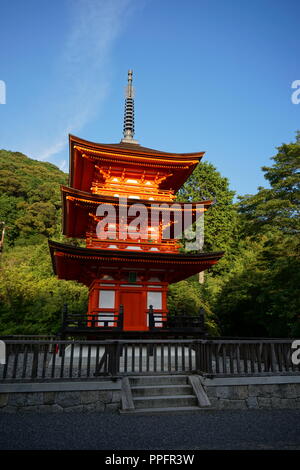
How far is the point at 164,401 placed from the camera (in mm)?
7855

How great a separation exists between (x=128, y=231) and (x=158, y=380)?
9.34 m

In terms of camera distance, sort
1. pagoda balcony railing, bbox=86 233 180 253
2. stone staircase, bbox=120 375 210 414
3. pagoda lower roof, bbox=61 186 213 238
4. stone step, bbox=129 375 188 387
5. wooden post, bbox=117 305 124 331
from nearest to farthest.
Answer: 1. stone staircase, bbox=120 375 210 414
2. stone step, bbox=129 375 188 387
3. wooden post, bbox=117 305 124 331
4. pagoda lower roof, bbox=61 186 213 238
5. pagoda balcony railing, bbox=86 233 180 253

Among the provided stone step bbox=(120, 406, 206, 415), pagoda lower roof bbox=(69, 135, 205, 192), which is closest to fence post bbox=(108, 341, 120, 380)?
stone step bbox=(120, 406, 206, 415)

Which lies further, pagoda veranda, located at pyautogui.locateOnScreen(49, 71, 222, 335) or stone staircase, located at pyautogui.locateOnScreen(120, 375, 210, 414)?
pagoda veranda, located at pyautogui.locateOnScreen(49, 71, 222, 335)

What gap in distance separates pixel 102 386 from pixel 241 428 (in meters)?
3.31

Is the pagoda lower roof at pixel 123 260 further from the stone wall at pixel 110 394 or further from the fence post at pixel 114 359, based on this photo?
the stone wall at pixel 110 394

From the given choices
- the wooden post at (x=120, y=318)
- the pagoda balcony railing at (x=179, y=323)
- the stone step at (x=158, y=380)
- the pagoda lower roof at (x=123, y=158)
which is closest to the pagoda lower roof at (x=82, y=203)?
the pagoda lower roof at (x=123, y=158)

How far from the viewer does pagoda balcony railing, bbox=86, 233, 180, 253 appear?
51.6ft

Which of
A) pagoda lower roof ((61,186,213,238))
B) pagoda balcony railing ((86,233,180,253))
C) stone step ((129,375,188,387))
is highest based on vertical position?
pagoda lower roof ((61,186,213,238))

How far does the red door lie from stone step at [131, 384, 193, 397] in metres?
7.10

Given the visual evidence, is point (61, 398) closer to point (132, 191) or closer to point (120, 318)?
point (120, 318)

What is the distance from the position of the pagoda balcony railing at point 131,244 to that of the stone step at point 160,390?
8.43m

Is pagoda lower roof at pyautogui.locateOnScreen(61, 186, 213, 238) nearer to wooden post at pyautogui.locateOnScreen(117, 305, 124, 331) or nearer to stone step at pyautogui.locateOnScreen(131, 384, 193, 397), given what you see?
wooden post at pyautogui.locateOnScreen(117, 305, 124, 331)

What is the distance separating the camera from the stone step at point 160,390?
26.6 ft
